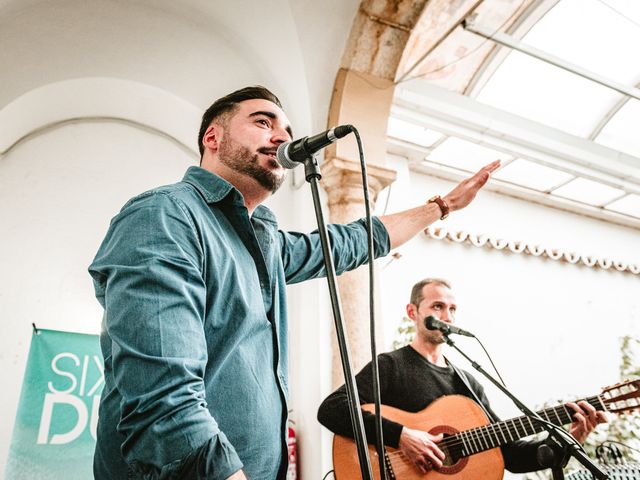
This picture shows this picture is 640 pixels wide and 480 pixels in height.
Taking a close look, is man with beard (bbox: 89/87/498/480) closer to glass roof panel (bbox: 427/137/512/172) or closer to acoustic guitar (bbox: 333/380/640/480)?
acoustic guitar (bbox: 333/380/640/480)

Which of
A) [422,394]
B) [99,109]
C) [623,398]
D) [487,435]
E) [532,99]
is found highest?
[532,99]

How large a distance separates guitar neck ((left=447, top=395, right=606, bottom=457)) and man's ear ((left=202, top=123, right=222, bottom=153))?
187 cm

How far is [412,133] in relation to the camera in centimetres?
516

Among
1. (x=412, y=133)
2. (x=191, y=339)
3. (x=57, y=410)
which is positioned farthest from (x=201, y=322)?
(x=412, y=133)

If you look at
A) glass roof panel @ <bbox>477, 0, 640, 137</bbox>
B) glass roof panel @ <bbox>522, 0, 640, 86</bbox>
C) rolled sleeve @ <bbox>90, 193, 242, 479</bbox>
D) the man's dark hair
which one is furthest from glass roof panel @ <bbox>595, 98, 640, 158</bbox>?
rolled sleeve @ <bbox>90, 193, 242, 479</bbox>

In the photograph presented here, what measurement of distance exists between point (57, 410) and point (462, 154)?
16.2 feet

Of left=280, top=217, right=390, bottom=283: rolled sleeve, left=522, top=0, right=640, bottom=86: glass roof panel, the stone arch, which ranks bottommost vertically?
left=280, top=217, right=390, bottom=283: rolled sleeve

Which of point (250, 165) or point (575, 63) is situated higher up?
point (575, 63)

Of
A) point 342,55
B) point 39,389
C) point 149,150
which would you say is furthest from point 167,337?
point 149,150

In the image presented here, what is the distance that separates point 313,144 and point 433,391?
1.93 metres

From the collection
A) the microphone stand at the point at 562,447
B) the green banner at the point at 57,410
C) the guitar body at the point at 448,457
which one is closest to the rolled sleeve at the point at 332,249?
the microphone stand at the point at 562,447

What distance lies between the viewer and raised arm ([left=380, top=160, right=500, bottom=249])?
69.6 inches

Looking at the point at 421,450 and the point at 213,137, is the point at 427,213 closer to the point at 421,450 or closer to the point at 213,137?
the point at 213,137

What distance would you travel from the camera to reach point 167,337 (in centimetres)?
74
